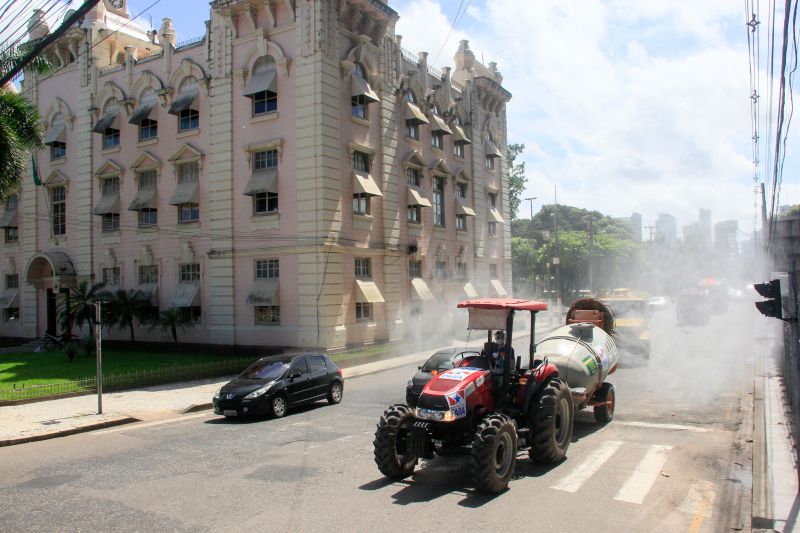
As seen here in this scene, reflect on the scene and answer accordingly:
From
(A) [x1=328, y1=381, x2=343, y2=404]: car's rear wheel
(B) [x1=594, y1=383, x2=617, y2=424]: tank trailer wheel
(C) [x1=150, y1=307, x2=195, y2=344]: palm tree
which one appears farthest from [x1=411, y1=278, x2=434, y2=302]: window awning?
(B) [x1=594, y1=383, x2=617, y2=424]: tank trailer wheel

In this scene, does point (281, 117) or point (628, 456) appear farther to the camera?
point (281, 117)

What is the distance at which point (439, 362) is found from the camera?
56.5ft

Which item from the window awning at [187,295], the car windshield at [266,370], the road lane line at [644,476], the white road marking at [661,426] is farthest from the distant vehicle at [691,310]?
the car windshield at [266,370]

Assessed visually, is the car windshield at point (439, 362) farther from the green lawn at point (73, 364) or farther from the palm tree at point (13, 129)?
the palm tree at point (13, 129)

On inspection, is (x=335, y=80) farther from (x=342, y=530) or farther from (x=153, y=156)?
(x=342, y=530)

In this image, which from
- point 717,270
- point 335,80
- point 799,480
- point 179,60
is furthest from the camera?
point 717,270

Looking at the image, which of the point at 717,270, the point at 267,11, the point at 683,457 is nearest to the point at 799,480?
the point at 683,457

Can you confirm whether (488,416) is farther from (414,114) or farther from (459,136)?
(459,136)

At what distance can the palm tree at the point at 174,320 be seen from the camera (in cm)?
3016

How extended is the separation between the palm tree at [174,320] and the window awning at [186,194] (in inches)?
212

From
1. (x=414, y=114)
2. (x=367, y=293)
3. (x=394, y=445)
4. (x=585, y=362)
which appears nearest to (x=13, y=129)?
(x=367, y=293)

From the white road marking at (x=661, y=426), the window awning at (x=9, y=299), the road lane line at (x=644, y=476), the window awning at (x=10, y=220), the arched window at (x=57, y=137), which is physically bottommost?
the white road marking at (x=661, y=426)

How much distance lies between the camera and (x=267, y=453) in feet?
38.0

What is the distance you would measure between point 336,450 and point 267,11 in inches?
942
